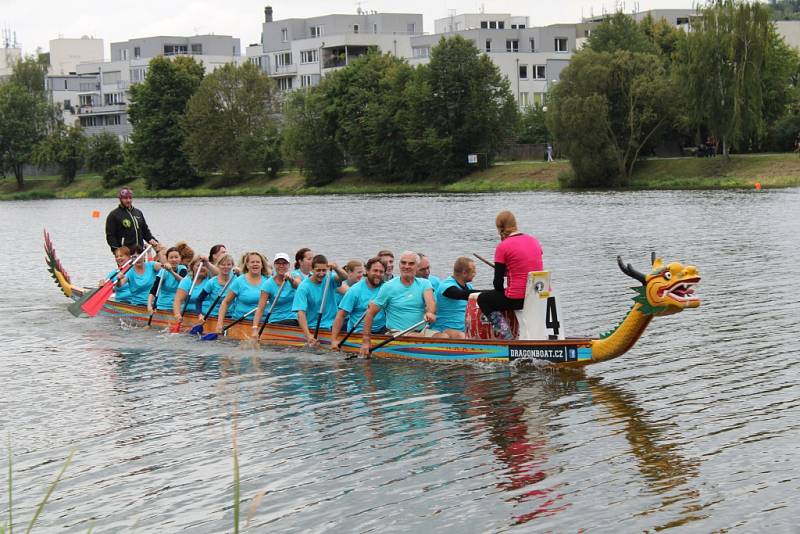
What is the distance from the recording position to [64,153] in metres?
105

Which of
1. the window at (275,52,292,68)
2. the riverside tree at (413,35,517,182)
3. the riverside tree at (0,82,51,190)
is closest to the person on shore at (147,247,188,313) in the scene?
the riverside tree at (413,35,517,182)

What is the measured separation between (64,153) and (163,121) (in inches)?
502

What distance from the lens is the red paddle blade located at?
68.1 feet

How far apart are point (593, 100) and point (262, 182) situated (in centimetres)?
3463

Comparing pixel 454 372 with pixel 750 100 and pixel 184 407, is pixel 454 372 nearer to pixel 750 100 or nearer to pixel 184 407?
pixel 184 407

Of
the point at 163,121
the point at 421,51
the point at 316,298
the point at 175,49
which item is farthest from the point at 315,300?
the point at 175,49

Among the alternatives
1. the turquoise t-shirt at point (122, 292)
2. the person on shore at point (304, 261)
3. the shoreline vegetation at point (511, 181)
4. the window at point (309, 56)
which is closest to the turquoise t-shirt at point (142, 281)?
the turquoise t-shirt at point (122, 292)

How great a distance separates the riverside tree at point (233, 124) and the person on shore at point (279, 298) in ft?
238

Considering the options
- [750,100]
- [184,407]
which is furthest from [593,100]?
[184,407]

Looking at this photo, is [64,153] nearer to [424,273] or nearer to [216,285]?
[216,285]

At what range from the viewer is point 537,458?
10703 millimetres

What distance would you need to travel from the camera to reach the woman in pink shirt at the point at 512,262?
13625mm

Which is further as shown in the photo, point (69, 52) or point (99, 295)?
point (69, 52)

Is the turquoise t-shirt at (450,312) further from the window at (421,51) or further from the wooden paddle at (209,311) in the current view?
the window at (421,51)
